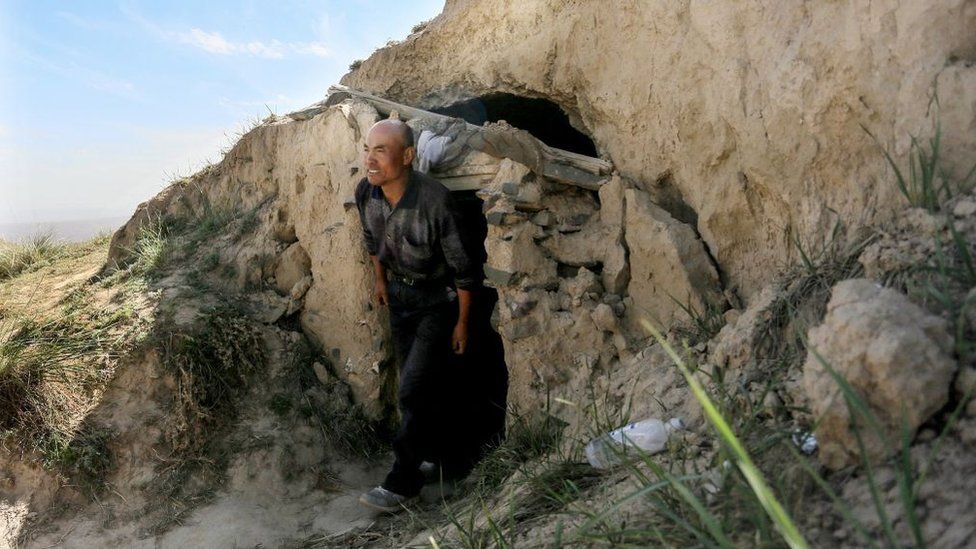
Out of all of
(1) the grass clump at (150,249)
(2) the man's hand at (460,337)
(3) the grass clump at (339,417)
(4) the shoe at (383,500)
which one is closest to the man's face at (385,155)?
(2) the man's hand at (460,337)

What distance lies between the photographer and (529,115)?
5.32 meters

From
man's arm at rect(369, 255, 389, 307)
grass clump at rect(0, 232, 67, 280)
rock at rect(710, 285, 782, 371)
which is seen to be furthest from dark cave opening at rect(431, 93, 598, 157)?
grass clump at rect(0, 232, 67, 280)

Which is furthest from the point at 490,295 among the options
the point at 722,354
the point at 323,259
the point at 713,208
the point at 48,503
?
the point at 48,503

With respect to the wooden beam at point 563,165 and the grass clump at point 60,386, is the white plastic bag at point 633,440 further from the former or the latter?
the grass clump at point 60,386

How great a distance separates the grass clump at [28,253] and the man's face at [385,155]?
454cm

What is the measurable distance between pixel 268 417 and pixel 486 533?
2285 millimetres

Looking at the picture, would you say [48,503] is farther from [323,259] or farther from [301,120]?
[301,120]

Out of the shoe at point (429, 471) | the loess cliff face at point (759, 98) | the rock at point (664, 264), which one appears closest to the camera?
the loess cliff face at point (759, 98)

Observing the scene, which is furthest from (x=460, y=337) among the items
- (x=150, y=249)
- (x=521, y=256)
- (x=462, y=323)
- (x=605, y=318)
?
(x=150, y=249)

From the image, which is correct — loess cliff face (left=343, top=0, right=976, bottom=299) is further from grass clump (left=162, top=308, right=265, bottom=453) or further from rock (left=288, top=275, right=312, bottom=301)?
grass clump (left=162, top=308, right=265, bottom=453)

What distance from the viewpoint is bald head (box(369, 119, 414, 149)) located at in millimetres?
3744

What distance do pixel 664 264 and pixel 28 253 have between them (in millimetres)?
6361

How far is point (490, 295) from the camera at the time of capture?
4918 mm

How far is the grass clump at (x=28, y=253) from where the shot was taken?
6426 millimetres
